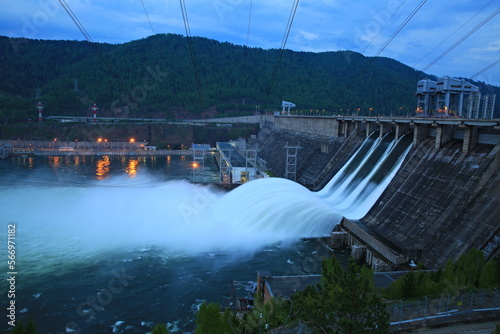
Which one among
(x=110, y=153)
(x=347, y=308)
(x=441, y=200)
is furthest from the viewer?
(x=110, y=153)

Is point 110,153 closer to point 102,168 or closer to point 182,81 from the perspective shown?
point 102,168

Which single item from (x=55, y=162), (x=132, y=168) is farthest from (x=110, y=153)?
(x=132, y=168)

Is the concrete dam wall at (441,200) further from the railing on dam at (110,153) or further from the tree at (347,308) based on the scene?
the railing on dam at (110,153)

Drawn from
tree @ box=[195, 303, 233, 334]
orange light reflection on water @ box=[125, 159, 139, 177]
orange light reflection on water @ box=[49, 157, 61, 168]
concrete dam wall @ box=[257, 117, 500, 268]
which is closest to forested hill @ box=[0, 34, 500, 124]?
orange light reflection on water @ box=[49, 157, 61, 168]

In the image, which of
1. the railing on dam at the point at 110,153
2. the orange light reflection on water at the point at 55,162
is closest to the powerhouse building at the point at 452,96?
the railing on dam at the point at 110,153

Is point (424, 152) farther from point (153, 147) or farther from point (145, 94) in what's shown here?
point (145, 94)

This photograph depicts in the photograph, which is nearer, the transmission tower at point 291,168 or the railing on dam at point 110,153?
the transmission tower at point 291,168
